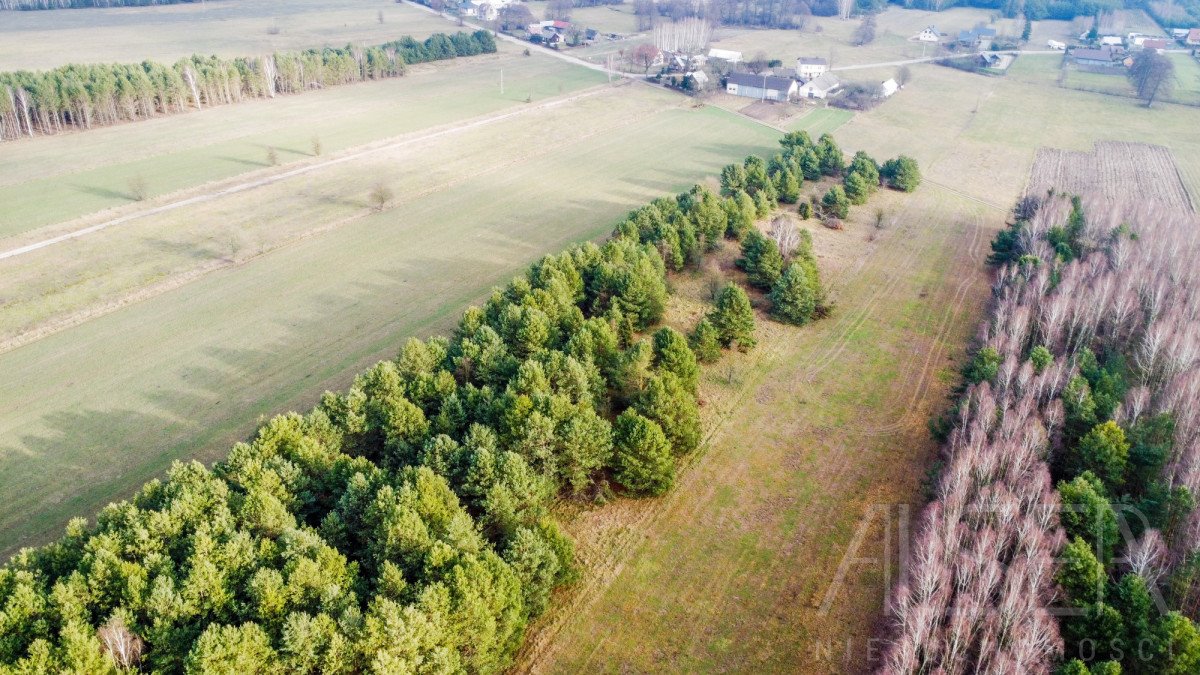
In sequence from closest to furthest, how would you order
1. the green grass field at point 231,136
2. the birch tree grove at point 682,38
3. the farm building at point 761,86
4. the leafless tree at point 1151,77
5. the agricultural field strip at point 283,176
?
the agricultural field strip at point 283,176, the green grass field at point 231,136, the farm building at point 761,86, the leafless tree at point 1151,77, the birch tree grove at point 682,38

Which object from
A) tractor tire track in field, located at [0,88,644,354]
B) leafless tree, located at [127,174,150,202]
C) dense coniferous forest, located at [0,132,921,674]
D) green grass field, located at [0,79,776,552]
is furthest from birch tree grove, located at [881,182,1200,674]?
leafless tree, located at [127,174,150,202]

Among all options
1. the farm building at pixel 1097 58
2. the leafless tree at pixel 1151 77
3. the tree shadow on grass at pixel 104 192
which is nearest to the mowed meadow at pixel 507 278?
the tree shadow on grass at pixel 104 192

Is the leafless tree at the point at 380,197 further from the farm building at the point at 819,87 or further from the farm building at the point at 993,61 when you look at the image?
the farm building at the point at 993,61

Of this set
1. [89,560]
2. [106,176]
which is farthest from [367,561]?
[106,176]

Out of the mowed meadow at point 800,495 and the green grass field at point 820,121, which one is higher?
the green grass field at point 820,121

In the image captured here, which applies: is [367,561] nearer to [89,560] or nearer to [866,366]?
[89,560]

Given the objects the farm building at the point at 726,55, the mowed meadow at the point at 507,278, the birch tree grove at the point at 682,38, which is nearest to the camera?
the mowed meadow at the point at 507,278

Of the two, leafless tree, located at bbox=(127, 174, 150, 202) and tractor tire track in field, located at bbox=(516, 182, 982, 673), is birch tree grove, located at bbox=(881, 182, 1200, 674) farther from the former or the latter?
leafless tree, located at bbox=(127, 174, 150, 202)

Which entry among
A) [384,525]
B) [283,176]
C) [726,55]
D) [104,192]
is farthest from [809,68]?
[384,525]
